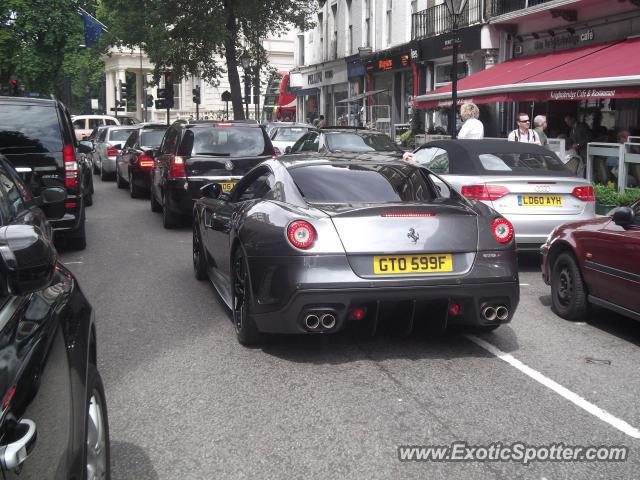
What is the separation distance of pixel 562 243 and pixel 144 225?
8564mm

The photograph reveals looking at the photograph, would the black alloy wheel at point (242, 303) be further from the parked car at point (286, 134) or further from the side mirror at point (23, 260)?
the parked car at point (286, 134)

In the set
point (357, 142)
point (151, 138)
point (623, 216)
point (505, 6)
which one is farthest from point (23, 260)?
point (505, 6)

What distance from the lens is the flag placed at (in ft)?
120

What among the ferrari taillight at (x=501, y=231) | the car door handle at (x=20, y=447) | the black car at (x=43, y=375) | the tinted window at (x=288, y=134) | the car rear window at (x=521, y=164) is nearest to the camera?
the car door handle at (x=20, y=447)

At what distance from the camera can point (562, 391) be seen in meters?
4.86

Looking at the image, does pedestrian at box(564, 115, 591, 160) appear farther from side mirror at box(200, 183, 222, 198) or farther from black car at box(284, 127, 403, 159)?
side mirror at box(200, 183, 222, 198)

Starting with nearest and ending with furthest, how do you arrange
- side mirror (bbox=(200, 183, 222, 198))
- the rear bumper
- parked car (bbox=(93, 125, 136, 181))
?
the rear bumper → side mirror (bbox=(200, 183, 222, 198)) → parked car (bbox=(93, 125, 136, 181))

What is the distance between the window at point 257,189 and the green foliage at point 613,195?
798cm

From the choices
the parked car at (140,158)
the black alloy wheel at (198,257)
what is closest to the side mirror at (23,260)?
the black alloy wheel at (198,257)

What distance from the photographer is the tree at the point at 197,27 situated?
30906 mm

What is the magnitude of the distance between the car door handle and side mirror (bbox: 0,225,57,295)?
41cm

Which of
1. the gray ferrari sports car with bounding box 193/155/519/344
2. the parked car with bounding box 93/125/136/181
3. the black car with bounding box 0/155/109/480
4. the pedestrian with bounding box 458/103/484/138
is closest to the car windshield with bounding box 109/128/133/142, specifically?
the parked car with bounding box 93/125/136/181

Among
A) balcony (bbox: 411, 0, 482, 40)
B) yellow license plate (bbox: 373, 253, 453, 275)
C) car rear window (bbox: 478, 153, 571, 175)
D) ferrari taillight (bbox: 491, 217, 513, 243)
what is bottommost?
yellow license plate (bbox: 373, 253, 453, 275)

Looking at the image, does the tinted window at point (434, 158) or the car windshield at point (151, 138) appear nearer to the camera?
the tinted window at point (434, 158)
